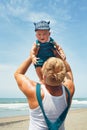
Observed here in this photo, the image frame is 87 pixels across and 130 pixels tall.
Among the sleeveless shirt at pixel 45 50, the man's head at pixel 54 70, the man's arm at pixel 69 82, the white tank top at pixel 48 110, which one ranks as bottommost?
the white tank top at pixel 48 110

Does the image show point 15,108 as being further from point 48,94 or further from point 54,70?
point 54,70

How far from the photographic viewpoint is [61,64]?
347 centimetres

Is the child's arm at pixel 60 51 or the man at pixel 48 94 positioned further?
the child's arm at pixel 60 51

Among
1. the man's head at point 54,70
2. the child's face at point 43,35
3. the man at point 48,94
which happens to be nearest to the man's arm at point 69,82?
the man at point 48,94

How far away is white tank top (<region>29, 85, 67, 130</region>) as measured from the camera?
3.60m

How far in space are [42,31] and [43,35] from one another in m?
0.06

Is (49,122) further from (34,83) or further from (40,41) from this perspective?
(40,41)

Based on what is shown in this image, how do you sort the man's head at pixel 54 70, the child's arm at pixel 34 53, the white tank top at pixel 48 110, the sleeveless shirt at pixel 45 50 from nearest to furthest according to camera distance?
the man's head at pixel 54 70
the white tank top at pixel 48 110
the child's arm at pixel 34 53
the sleeveless shirt at pixel 45 50

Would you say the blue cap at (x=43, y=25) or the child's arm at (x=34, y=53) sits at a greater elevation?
the blue cap at (x=43, y=25)

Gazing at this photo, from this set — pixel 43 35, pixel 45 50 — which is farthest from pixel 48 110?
pixel 43 35

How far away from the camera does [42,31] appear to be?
4.41 meters

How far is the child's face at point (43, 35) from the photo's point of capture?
14.5 feet

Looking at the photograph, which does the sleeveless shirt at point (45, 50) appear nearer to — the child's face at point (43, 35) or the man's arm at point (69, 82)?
the child's face at point (43, 35)

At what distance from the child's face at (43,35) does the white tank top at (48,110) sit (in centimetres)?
100
